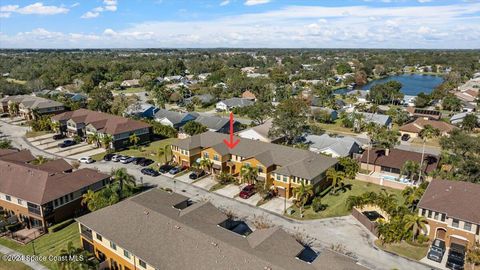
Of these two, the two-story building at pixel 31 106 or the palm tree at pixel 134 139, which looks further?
the two-story building at pixel 31 106

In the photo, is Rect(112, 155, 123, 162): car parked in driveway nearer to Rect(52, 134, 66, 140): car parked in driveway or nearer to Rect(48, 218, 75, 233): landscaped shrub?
Result: Rect(48, 218, 75, 233): landscaped shrub

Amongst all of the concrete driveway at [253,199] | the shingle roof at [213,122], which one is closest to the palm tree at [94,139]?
the shingle roof at [213,122]

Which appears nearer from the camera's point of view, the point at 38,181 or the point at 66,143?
the point at 38,181

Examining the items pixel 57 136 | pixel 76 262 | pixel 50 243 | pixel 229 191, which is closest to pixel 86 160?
pixel 57 136

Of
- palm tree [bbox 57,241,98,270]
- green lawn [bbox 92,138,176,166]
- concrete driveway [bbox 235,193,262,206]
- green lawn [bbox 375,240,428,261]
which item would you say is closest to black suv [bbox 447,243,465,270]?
green lawn [bbox 375,240,428,261]

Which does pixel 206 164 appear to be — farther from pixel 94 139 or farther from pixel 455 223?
pixel 455 223

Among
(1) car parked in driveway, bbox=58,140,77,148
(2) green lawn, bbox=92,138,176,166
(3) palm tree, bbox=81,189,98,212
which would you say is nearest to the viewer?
(3) palm tree, bbox=81,189,98,212

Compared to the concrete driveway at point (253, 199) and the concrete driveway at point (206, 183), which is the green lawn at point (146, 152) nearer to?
the concrete driveway at point (206, 183)
